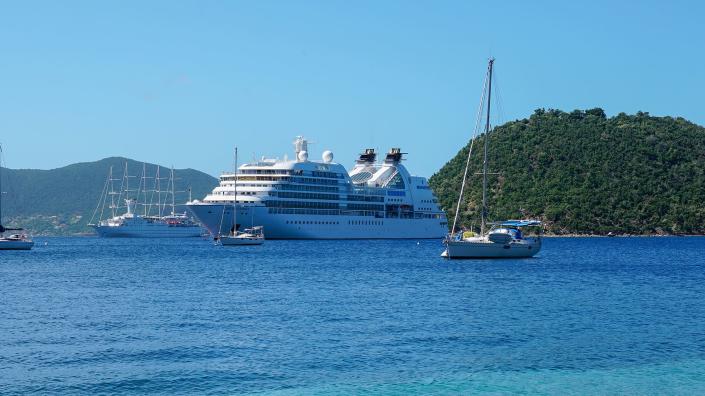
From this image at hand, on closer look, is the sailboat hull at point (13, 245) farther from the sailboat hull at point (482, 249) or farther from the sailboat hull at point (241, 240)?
the sailboat hull at point (482, 249)

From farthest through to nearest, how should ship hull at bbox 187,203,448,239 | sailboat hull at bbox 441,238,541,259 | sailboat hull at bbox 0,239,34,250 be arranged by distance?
ship hull at bbox 187,203,448,239 → sailboat hull at bbox 0,239,34,250 → sailboat hull at bbox 441,238,541,259

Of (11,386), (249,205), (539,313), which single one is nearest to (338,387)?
(11,386)

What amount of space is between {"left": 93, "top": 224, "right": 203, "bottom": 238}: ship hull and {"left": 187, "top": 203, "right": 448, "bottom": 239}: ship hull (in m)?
48.0

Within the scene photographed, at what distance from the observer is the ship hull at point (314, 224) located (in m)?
118

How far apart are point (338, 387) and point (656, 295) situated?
29.2m

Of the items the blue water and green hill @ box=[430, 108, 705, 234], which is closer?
the blue water

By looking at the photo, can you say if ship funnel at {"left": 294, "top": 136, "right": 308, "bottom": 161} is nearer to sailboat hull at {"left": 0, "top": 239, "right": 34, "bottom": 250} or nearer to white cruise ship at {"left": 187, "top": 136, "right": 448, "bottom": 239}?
white cruise ship at {"left": 187, "top": 136, "right": 448, "bottom": 239}

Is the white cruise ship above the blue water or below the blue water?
above

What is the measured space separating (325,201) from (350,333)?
96.2m

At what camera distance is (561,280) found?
2261 inches

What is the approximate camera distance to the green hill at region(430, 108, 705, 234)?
175 meters

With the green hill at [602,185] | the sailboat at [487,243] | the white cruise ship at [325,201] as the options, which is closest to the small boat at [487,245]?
the sailboat at [487,243]

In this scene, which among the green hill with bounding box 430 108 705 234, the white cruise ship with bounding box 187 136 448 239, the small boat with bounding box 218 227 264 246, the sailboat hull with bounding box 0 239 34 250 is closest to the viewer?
the sailboat hull with bounding box 0 239 34 250

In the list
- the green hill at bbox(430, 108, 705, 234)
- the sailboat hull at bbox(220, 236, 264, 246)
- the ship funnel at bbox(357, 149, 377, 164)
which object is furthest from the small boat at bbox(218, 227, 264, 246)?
the green hill at bbox(430, 108, 705, 234)
